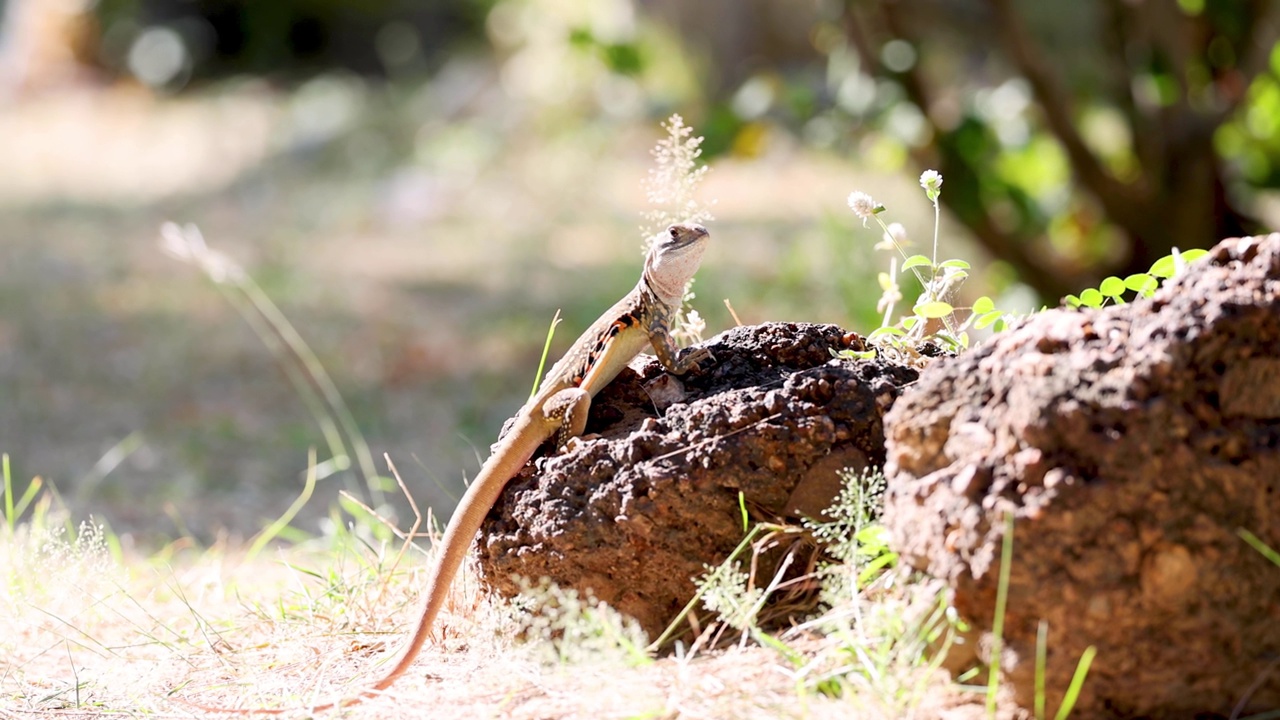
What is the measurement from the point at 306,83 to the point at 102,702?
16594 mm

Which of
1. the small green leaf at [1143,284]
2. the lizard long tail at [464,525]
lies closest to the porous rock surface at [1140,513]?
the small green leaf at [1143,284]

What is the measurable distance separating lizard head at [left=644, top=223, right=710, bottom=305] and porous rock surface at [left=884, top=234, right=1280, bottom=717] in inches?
43.6

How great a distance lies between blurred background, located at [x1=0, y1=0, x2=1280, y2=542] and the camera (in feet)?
22.6

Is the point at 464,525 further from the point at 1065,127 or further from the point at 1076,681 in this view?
the point at 1065,127

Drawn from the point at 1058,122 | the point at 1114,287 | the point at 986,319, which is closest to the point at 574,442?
the point at 986,319

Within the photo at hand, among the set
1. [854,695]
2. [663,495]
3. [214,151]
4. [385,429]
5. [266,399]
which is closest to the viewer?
[854,695]

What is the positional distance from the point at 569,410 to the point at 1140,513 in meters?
1.36

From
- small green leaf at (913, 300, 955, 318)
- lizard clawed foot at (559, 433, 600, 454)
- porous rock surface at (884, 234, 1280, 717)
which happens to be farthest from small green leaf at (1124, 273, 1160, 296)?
lizard clawed foot at (559, 433, 600, 454)

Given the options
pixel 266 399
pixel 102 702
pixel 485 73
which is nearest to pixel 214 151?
pixel 485 73

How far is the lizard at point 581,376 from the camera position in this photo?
9.82 feet

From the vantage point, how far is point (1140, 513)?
2254 millimetres

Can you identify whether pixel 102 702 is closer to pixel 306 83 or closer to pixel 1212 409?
pixel 1212 409

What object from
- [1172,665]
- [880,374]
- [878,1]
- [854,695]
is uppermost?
[878,1]

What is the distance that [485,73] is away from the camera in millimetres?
16531
